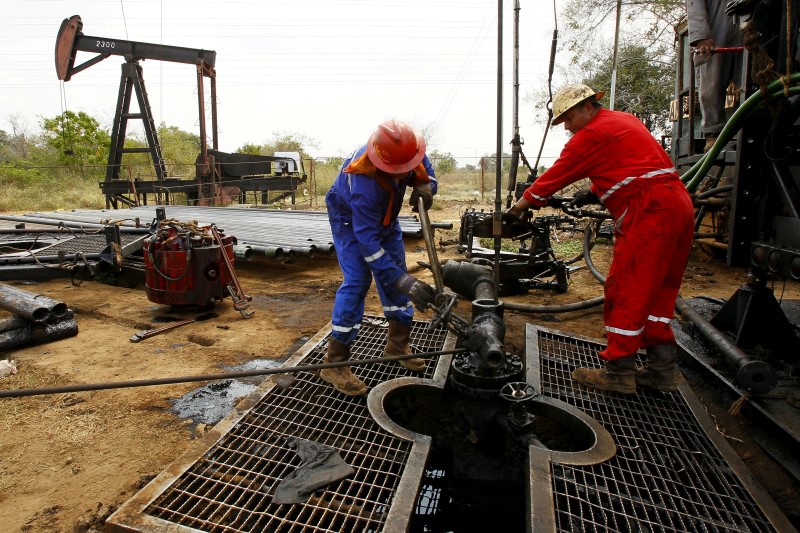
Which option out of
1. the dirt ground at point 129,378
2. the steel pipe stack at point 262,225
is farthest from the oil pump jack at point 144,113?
the dirt ground at point 129,378

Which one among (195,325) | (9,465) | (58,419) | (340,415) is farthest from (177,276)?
(340,415)

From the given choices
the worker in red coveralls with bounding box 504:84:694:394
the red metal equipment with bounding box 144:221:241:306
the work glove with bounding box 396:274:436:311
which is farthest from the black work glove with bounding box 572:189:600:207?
the red metal equipment with bounding box 144:221:241:306

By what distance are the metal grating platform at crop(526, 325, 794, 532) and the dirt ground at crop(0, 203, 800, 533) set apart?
0.99 feet

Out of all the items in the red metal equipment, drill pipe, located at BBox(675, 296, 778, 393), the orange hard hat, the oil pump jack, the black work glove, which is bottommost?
drill pipe, located at BBox(675, 296, 778, 393)

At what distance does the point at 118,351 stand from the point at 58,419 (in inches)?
42.0

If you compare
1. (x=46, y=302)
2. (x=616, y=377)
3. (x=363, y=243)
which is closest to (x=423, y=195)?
(x=363, y=243)

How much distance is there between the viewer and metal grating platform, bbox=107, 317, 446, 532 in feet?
6.32

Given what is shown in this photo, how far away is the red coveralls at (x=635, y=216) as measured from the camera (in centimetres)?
274

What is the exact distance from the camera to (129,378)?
339 centimetres

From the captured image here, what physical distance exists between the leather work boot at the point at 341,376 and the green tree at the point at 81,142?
Answer: 22731 mm

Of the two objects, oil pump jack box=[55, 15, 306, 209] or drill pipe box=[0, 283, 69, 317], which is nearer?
drill pipe box=[0, 283, 69, 317]

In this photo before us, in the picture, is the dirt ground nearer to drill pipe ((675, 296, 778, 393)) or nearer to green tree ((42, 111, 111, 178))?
drill pipe ((675, 296, 778, 393))

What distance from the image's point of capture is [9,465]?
2414 millimetres

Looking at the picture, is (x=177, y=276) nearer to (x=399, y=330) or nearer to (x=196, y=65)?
(x=399, y=330)
